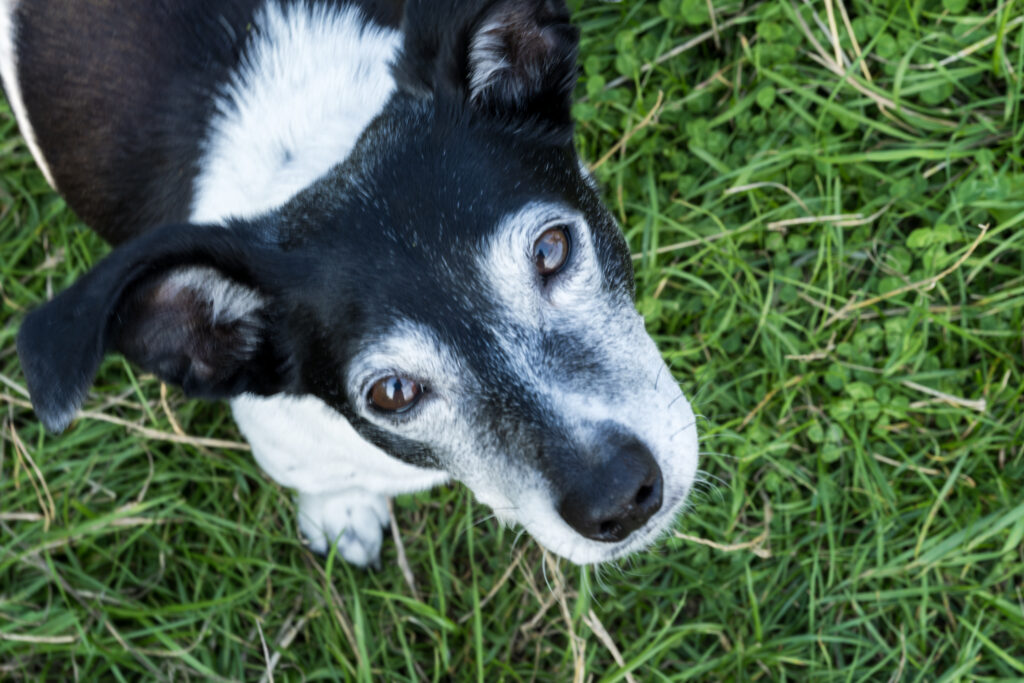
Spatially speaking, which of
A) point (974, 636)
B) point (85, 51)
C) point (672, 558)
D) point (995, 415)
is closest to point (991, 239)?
point (995, 415)

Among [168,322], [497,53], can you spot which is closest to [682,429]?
[497,53]

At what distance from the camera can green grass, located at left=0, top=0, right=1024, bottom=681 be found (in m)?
3.92

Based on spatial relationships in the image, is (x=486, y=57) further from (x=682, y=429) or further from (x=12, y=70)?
(x=12, y=70)

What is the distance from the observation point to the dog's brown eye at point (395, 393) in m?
2.69

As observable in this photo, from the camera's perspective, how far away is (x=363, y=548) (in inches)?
168

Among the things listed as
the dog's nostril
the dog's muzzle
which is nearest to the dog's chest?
the dog's muzzle

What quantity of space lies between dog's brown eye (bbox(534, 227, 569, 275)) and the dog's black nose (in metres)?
0.58

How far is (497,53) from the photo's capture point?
2777mm

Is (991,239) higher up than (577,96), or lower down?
lower down

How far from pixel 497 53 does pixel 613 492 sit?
143 centimetres

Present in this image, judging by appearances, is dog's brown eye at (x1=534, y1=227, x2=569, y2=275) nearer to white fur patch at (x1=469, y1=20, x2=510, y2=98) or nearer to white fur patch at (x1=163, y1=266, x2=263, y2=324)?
white fur patch at (x1=469, y1=20, x2=510, y2=98)

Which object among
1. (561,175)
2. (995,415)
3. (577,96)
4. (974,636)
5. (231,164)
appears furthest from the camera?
(577,96)

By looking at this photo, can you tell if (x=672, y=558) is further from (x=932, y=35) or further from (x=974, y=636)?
(x=932, y=35)

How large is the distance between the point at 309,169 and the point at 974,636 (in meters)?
3.34
